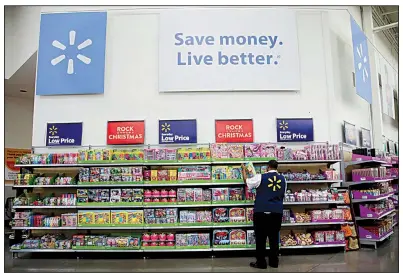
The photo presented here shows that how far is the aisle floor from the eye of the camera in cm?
469

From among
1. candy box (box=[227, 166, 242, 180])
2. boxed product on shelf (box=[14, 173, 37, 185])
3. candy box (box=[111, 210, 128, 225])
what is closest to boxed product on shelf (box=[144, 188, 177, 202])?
candy box (box=[111, 210, 128, 225])

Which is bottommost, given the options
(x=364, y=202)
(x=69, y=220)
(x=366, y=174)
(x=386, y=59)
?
(x=69, y=220)

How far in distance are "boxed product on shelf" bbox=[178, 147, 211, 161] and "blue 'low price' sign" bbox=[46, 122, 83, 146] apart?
2038 mm

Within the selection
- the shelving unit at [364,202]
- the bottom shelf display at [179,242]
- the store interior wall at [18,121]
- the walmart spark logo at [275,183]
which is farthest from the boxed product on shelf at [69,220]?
the store interior wall at [18,121]

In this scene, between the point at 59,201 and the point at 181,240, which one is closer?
the point at 181,240

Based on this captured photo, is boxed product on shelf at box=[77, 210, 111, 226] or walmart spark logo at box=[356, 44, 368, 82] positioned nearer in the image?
boxed product on shelf at box=[77, 210, 111, 226]

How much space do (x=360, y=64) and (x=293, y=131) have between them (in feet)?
6.14

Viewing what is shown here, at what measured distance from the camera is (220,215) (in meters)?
5.44

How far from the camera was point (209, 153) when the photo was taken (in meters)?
5.63

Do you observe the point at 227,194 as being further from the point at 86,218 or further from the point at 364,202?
the point at 364,202

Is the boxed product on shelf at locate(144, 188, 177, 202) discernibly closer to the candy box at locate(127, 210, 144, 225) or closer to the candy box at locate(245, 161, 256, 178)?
the candy box at locate(127, 210, 144, 225)

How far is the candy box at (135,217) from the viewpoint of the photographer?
545 centimetres

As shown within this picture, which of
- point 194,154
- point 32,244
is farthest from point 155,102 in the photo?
point 32,244

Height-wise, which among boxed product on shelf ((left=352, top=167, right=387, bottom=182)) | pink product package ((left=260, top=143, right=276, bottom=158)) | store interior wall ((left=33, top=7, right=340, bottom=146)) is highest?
store interior wall ((left=33, top=7, right=340, bottom=146))
